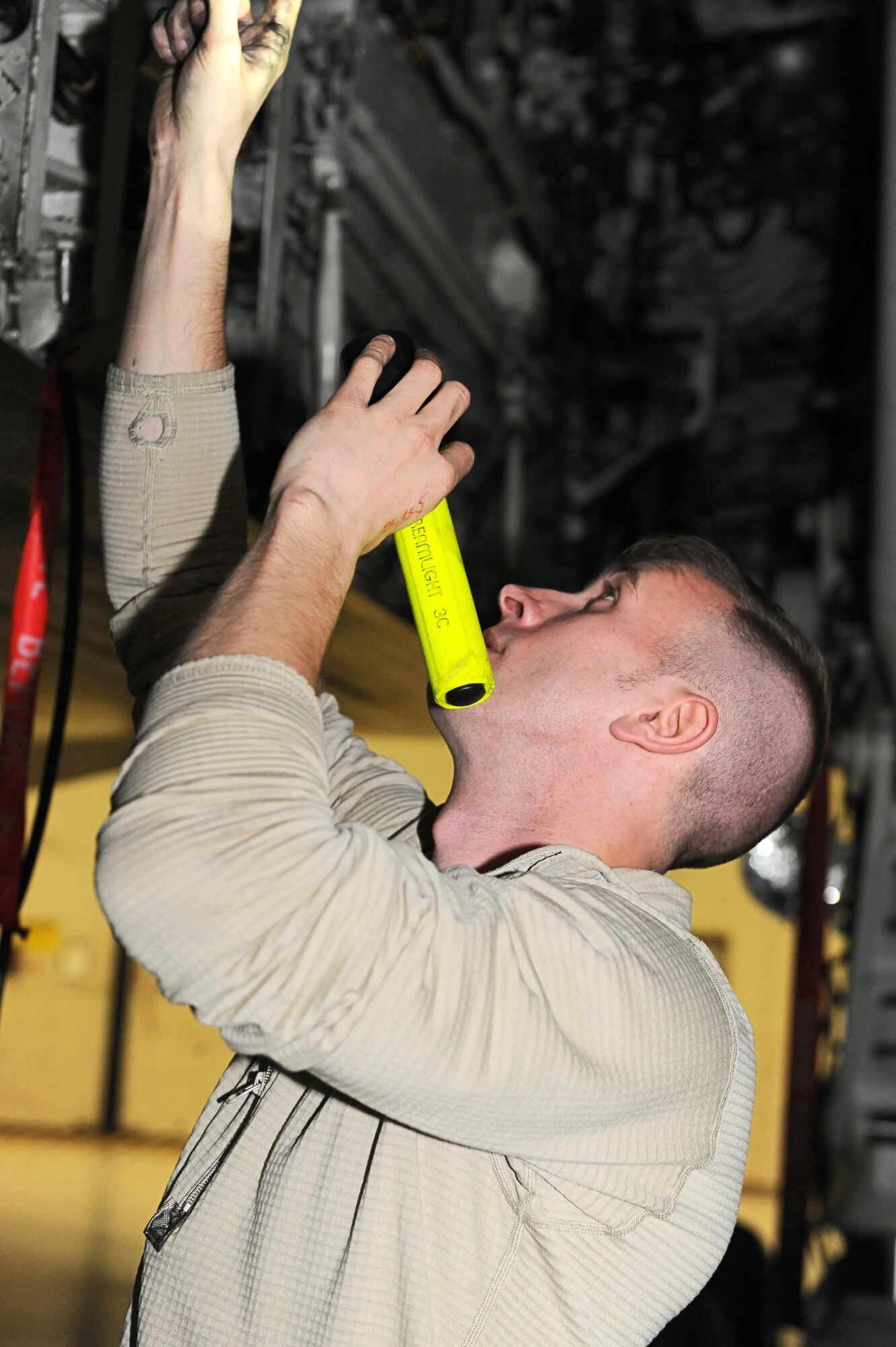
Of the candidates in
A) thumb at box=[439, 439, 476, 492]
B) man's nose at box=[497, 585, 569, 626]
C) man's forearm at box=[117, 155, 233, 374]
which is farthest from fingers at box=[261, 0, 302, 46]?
man's nose at box=[497, 585, 569, 626]

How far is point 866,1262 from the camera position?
3814 millimetres

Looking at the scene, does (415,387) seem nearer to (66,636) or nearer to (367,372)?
(367,372)

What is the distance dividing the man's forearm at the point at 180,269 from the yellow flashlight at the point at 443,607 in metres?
0.17

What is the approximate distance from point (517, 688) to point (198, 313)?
47 centimetres

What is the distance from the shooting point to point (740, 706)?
1.26 meters

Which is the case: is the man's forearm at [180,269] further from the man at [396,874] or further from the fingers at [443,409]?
the fingers at [443,409]

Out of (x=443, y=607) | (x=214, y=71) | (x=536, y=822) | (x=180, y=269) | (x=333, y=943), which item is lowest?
(x=536, y=822)

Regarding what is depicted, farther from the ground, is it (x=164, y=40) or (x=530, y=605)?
(x=164, y=40)

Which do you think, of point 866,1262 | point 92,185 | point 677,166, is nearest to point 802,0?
point 677,166

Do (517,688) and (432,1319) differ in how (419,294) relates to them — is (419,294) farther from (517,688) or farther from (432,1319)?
(432,1319)

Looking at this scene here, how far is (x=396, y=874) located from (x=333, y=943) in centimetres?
7

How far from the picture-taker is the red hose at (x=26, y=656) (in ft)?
4.50

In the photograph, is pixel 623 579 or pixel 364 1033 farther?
pixel 623 579

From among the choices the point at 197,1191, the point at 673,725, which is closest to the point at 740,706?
the point at 673,725
